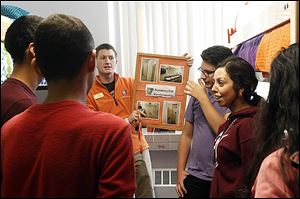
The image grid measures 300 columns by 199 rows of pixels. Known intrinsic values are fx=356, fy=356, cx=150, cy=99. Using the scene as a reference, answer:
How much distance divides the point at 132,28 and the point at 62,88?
201 centimetres

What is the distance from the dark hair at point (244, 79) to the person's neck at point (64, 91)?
2.74 ft

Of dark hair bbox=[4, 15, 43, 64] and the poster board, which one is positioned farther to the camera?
the poster board

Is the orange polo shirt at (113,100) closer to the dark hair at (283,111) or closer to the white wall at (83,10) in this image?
the white wall at (83,10)

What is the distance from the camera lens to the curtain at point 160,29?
2.52m

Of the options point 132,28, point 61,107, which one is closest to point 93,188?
point 61,107

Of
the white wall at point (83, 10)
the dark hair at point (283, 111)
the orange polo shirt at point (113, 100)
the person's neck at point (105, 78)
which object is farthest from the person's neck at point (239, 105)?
the white wall at point (83, 10)

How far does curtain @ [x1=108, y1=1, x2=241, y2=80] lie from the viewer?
252 cm

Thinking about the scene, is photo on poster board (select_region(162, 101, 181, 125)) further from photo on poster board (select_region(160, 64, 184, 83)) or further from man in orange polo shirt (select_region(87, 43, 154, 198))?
man in orange polo shirt (select_region(87, 43, 154, 198))

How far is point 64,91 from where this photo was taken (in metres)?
0.74

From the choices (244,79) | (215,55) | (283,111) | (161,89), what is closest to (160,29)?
(161,89)

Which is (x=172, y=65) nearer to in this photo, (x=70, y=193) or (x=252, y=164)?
(x=252, y=164)

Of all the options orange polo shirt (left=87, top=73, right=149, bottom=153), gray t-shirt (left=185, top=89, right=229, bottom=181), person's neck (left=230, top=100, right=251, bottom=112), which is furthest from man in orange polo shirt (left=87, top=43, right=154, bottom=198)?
person's neck (left=230, top=100, right=251, bottom=112)

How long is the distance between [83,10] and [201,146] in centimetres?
144

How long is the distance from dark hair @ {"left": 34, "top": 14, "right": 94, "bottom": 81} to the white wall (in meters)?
1.93
